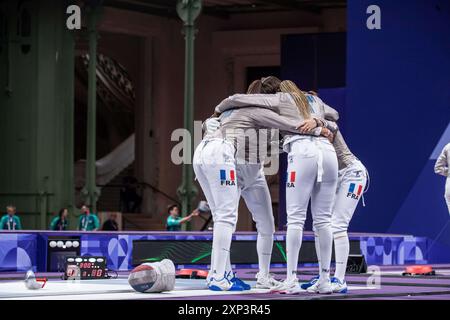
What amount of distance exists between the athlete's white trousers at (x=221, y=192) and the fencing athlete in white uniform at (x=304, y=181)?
1.42 ft

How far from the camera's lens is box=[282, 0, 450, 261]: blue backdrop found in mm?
17250

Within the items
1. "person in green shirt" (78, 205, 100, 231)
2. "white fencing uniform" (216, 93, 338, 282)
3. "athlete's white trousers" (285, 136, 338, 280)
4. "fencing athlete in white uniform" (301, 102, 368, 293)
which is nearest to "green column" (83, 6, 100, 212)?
"person in green shirt" (78, 205, 100, 231)

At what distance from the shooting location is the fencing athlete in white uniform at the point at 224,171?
873 centimetres

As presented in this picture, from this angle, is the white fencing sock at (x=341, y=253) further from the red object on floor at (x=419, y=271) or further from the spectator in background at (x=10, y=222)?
the spectator in background at (x=10, y=222)

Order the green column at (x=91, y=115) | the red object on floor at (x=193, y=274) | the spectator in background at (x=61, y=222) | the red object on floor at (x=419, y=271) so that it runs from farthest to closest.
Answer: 1. the green column at (x=91, y=115)
2. the spectator in background at (x=61, y=222)
3. the red object on floor at (x=419, y=271)
4. the red object on floor at (x=193, y=274)

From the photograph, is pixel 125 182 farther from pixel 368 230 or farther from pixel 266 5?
pixel 368 230

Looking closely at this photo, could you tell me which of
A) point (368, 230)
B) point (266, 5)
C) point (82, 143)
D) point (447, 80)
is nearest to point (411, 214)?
point (368, 230)

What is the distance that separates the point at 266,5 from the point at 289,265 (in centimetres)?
2224

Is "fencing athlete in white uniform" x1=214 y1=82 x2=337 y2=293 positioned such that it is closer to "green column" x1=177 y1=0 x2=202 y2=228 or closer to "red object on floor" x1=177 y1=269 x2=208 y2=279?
"red object on floor" x1=177 y1=269 x2=208 y2=279

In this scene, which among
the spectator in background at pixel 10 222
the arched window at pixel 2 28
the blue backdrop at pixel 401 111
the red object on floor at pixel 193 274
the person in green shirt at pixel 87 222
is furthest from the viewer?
the arched window at pixel 2 28

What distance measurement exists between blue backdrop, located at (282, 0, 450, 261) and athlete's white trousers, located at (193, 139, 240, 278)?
344 inches

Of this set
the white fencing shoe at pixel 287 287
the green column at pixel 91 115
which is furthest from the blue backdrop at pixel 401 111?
the white fencing shoe at pixel 287 287

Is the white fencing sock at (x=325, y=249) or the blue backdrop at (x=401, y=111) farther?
the blue backdrop at (x=401, y=111)

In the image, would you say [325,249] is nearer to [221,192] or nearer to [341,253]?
[341,253]
